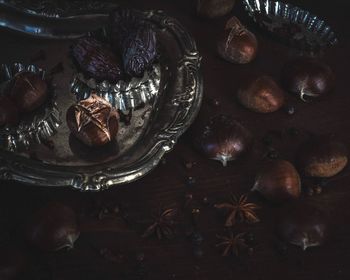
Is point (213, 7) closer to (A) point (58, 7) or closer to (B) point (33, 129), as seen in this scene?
(A) point (58, 7)

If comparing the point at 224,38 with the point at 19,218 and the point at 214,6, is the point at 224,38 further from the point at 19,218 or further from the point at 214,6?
the point at 19,218

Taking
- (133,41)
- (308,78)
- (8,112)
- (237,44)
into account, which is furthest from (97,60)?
(308,78)

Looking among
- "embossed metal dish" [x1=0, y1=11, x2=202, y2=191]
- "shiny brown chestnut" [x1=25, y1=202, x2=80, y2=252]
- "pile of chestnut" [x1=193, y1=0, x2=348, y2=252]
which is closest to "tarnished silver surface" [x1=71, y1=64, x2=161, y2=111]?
"embossed metal dish" [x1=0, y1=11, x2=202, y2=191]

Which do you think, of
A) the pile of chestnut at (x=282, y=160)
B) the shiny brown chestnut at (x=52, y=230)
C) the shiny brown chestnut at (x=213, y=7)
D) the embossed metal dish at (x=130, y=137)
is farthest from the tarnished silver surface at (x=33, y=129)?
the shiny brown chestnut at (x=213, y=7)

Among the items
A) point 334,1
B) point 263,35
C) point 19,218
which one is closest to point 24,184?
point 19,218

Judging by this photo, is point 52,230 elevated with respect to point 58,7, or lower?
lower

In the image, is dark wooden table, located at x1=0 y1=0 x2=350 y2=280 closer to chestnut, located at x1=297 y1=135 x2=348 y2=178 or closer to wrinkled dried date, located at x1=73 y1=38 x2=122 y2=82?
chestnut, located at x1=297 y1=135 x2=348 y2=178
